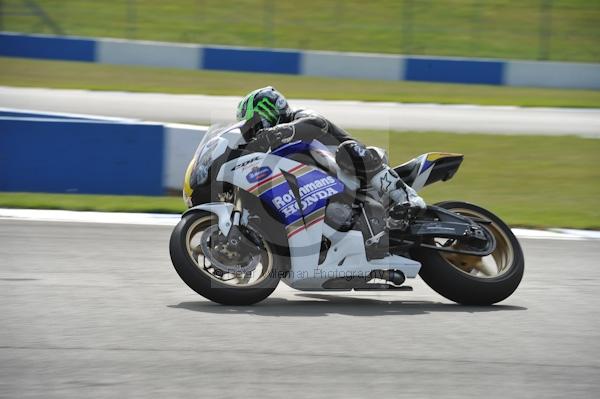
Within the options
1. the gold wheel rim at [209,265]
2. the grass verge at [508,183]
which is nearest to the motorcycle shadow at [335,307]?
the gold wheel rim at [209,265]

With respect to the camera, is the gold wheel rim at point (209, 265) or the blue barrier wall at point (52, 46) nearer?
the gold wheel rim at point (209, 265)

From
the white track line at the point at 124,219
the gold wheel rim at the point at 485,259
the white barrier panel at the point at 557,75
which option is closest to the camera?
the gold wheel rim at the point at 485,259

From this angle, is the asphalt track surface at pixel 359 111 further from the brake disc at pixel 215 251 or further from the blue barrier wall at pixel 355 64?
the brake disc at pixel 215 251

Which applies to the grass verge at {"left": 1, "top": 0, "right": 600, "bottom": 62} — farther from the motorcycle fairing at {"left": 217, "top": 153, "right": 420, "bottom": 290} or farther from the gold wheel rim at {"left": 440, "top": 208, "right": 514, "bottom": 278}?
the motorcycle fairing at {"left": 217, "top": 153, "right": 420, "bottom": 290}

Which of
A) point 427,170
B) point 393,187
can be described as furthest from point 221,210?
point 427,170

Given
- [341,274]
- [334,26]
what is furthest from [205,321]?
[334,26]

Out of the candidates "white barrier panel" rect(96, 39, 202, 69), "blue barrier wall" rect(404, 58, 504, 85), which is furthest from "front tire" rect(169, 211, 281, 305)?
"white barrier panel" rect(96, 39, 202, 69)

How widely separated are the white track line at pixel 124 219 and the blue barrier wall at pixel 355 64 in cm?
1533

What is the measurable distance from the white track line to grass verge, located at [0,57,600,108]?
11621 millimetres

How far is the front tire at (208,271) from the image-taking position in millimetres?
6160

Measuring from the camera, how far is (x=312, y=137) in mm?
6371

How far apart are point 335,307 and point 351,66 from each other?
63.4 ft

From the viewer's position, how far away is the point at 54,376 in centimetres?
479

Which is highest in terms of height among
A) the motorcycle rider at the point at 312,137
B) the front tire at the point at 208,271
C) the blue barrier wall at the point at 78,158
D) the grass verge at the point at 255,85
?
the motorcycle rider at the point at 312,137
